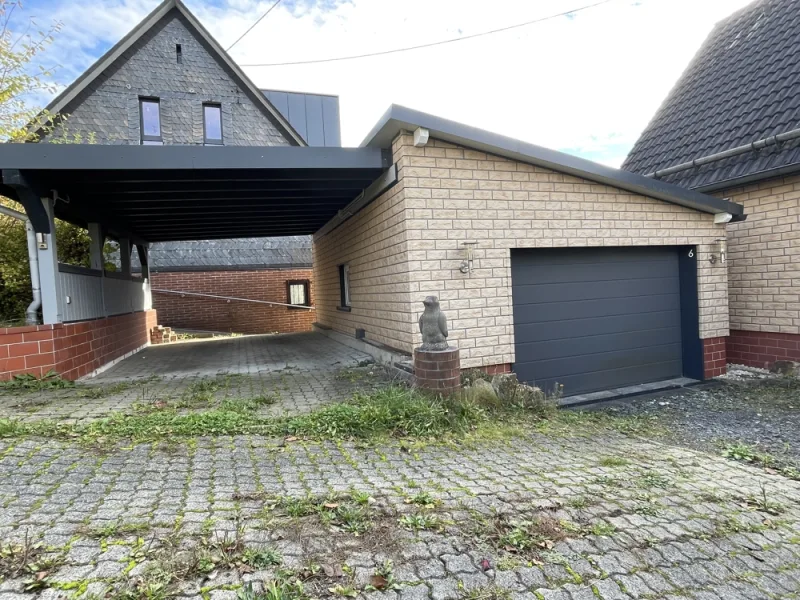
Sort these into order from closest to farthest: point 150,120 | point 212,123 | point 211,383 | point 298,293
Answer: point 211,383
point 150,120
point 212,123
point 298,293

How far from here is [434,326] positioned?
496cm

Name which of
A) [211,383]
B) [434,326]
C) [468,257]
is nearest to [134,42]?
[211,383]

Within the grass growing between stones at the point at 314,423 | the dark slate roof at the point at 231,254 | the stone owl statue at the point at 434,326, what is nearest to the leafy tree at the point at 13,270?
the grass growing between stones at the point at 314,423

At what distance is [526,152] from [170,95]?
45.0ft

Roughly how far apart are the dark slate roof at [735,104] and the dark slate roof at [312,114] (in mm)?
13971

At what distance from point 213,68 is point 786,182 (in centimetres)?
1601

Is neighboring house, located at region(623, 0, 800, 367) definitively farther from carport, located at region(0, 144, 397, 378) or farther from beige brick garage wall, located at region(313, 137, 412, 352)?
carport, located at region(0, 144, 397, 378)

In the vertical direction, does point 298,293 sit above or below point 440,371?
above

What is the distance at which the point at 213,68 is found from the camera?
1571 centimetres

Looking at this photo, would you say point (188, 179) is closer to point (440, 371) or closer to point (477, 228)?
point (477, 228)

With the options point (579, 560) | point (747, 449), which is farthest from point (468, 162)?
point (579, 560)

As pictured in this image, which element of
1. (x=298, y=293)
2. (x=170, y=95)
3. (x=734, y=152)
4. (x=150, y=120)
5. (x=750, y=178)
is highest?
(x=170, y=95)

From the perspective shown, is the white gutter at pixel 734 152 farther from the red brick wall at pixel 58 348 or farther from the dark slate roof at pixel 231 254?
the dark slate roof at pixel 231 254

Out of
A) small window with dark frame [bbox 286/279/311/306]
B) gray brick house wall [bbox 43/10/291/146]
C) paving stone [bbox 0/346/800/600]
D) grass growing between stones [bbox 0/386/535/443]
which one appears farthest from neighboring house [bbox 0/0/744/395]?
small window with dark frame [bbox 286/279/311/306]
